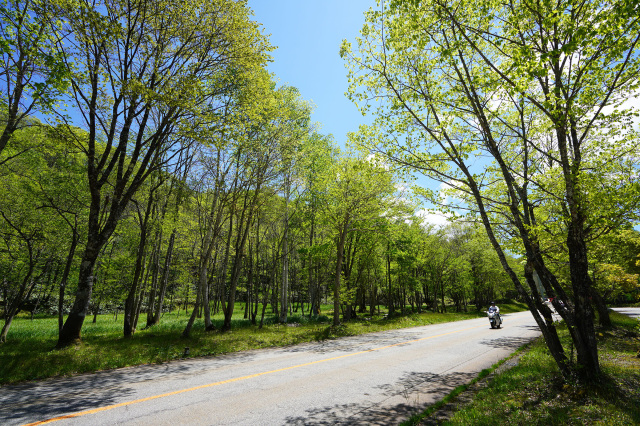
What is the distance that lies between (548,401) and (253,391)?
5.71 metres

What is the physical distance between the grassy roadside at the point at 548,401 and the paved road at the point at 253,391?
2.85ft

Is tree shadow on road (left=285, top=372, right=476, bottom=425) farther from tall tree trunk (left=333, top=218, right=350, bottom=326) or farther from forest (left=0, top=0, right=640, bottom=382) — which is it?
tall tree trunk (left=333, top=218, right=350, bottom=326)

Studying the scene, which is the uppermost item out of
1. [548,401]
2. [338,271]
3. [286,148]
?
[286,148]

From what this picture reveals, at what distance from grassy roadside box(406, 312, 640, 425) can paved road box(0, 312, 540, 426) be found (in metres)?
0.87

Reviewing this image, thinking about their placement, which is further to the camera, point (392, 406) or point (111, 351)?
point (111, 351)

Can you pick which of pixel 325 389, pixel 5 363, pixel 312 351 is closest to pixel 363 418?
pixel 325 389

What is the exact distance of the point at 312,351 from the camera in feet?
36.5

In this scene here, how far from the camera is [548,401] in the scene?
5082mm

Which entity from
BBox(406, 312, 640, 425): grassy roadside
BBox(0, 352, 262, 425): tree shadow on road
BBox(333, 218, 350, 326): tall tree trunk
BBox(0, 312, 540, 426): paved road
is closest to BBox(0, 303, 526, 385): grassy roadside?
BBox(0, 352, 262, 425): tree shadow on road

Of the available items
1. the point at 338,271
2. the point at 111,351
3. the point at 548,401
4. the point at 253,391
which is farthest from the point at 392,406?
the point at 338,271

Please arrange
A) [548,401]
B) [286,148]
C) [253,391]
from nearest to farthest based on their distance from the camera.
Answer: [548,401] → [253,391] → [286,148]

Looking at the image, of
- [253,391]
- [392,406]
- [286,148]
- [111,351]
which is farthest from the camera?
[286,148]

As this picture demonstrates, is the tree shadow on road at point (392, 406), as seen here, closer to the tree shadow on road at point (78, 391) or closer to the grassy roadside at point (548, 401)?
the grassy roadside at point (548, 401)

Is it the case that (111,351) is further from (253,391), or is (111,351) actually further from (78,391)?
(253,391)
